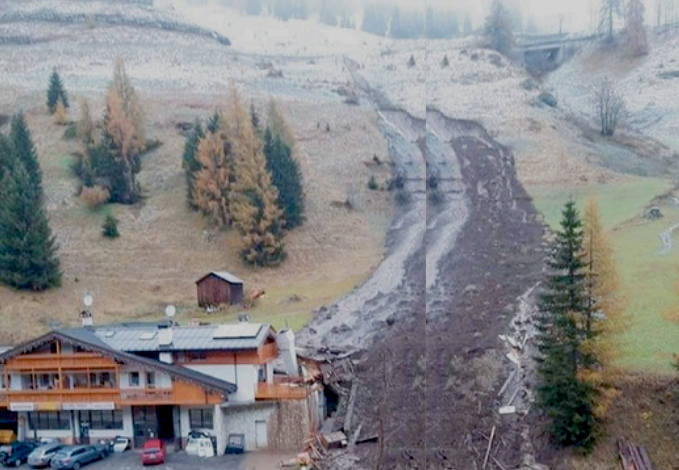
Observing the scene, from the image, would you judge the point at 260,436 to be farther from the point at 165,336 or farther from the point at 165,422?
the point at 165,336

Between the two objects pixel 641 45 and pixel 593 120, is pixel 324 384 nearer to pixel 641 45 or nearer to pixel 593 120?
pixel 593 120

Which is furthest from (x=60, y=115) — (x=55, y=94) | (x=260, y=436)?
(x=260, y=436)

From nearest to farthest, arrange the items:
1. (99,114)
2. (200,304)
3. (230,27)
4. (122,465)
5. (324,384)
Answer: (122,465)
(324,384)
(200,304)
(99,114)
(230,27)

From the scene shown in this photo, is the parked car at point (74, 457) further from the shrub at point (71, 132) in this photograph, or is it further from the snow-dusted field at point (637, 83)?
the snow-dusted field at point (637, 83)

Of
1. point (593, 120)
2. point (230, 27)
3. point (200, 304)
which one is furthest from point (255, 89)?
point (593, 120)

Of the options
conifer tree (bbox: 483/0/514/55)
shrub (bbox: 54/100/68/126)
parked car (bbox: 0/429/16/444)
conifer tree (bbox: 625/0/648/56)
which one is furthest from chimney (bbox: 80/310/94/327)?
conifer tree (bbox: 625/0/648/56)

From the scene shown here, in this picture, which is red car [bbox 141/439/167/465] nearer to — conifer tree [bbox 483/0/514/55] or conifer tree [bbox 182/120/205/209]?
conifer tree [bbox 182/120/205/209]
